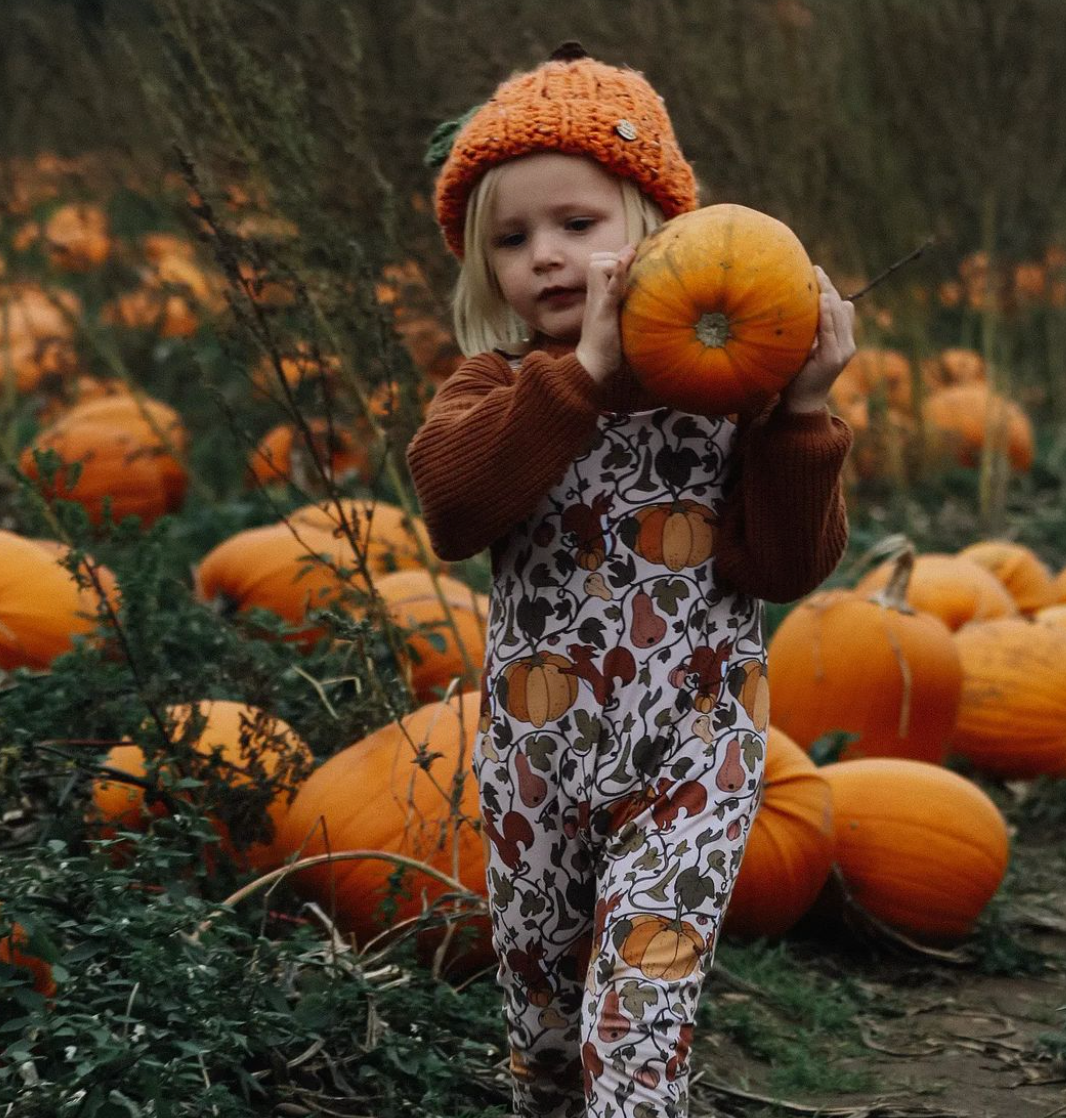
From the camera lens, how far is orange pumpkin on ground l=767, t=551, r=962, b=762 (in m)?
4.82

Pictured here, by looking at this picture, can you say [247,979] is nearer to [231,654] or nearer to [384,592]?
[231,654]

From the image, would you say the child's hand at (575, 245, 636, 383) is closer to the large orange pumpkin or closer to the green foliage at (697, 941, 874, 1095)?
the large orange pumpkin

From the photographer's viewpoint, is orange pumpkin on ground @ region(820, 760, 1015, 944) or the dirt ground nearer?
the dirt ground

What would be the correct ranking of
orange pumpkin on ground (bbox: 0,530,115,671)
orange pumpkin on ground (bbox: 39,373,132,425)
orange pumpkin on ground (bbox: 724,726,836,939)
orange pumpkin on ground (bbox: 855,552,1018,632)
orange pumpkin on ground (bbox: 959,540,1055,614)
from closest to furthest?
orange pumpkin on ground (bbox: 724,726,836,939), orange pumpkin on ground (bbox: 0,530,115,671), orange pumpkin on ground (bbox: 855,552,1018,632), orange pumpkin on ground (bbox: 959,540,1055,614), orange pumpkin on ground (bbox: 39,373,132,425)

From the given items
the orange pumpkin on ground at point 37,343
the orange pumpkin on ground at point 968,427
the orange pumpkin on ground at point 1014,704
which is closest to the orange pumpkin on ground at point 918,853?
the orange pumpkin on ground at point 1014,704

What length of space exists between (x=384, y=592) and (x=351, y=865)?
1.24 m

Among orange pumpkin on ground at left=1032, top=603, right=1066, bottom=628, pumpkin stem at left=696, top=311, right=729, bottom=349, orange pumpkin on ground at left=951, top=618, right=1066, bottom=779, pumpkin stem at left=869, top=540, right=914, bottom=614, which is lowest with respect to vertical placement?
orange pumpkin on ground at left=951, top=618, right=1066, bottom=779

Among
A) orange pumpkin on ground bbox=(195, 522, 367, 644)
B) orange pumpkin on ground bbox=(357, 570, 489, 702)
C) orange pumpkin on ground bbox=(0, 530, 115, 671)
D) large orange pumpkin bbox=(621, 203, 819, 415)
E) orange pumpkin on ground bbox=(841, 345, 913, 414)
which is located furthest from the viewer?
orange pumpkin on ground bbox=(841, 345, 913, 414)

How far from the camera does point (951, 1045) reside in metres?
3.60

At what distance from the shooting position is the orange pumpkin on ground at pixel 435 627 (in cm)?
434

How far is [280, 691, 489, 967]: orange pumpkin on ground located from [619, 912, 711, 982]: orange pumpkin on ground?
→ 102cm

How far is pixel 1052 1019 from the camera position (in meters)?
3.69

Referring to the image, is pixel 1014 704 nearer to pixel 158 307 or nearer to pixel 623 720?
pixel 623 720

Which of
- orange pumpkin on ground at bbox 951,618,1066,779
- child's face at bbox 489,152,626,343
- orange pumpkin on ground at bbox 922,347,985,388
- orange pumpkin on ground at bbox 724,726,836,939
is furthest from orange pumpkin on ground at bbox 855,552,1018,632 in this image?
child's face at bbox 489,152,626,343
